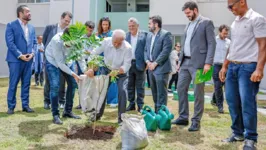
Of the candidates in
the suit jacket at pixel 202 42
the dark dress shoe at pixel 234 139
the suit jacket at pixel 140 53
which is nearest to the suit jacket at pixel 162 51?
the suit jacket at pixel 140 53

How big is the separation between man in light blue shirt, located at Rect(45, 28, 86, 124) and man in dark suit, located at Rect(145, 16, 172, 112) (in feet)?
4.16

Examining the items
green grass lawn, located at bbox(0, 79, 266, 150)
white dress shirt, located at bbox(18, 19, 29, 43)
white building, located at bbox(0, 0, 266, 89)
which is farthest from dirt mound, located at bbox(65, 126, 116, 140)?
white building, located at bbox(0, 0, 266, 89)

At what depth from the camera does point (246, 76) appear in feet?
9.89

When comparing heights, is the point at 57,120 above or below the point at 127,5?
below

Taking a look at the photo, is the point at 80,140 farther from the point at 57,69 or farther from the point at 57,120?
the point at 57,69

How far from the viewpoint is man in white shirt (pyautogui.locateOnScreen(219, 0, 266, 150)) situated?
9.65ft

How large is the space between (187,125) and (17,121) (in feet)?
8.19

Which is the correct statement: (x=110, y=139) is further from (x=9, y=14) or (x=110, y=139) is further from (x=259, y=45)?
(x=9, y=14)

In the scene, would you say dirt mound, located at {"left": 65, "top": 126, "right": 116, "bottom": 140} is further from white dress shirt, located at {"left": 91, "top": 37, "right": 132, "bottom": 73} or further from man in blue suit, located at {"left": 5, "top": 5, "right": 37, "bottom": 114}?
man in blue suit, located at {"left": 5, "top": 5, "right": 37, "bottom": 114}

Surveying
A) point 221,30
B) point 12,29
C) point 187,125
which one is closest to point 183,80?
point 187,125

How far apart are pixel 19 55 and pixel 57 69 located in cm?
90

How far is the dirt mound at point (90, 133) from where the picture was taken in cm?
342

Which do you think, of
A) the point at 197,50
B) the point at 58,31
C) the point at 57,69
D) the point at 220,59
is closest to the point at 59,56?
the point at 57,69

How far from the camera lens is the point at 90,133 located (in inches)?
139
